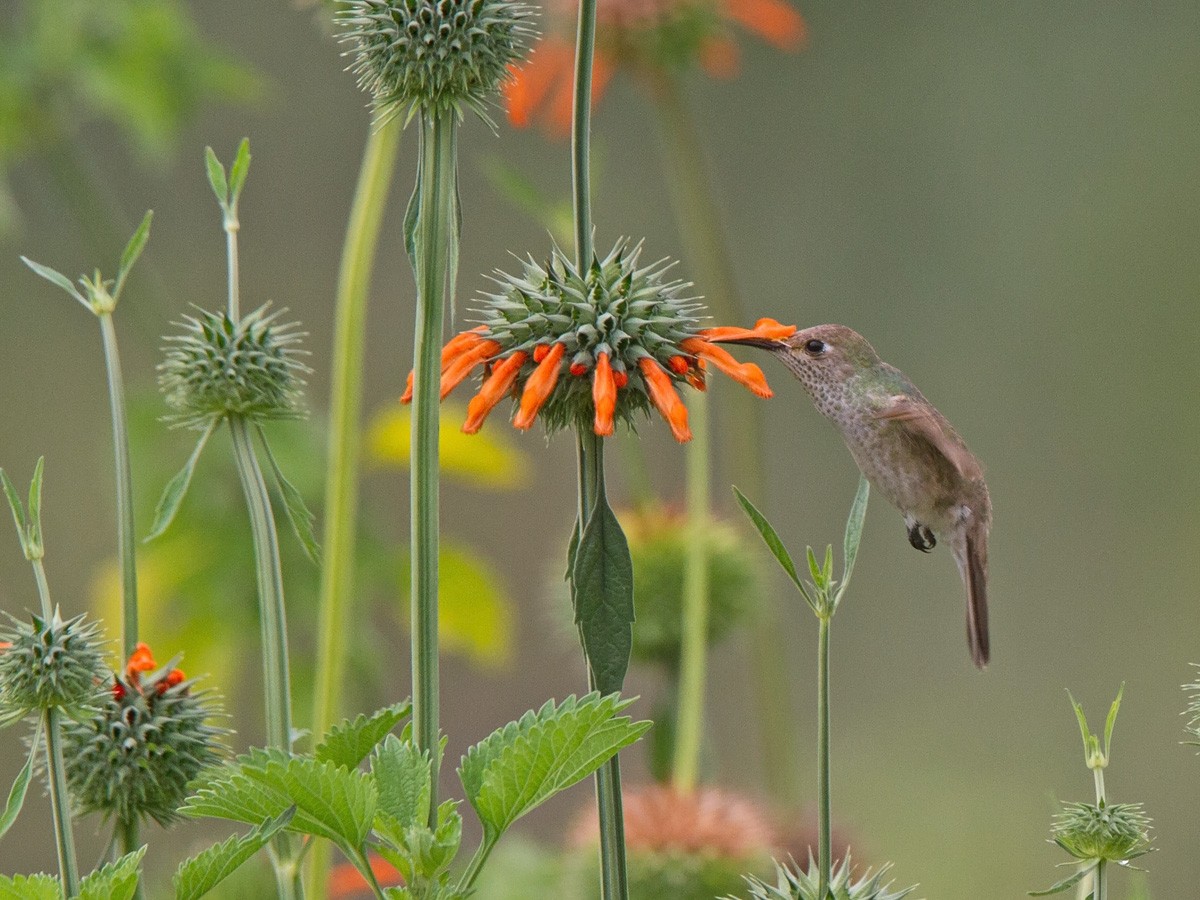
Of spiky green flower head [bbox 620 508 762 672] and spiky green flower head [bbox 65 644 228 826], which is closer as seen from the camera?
spiky green flower head [bbox 65 644 228 826]

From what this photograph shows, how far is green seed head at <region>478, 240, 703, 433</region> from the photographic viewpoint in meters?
0.56

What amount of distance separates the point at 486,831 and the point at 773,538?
0.14 m

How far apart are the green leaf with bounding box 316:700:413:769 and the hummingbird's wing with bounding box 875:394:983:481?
0.93 feet

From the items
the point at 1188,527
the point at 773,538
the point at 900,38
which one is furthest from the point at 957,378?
the point at 773,538

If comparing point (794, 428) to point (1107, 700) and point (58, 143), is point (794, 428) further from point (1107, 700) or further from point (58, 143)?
point (58, 143)

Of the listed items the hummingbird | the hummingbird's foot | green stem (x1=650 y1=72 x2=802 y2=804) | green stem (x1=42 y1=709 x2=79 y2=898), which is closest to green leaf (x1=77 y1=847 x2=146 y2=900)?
green stem (x1=42 y1=709 x2=79 y2=898)

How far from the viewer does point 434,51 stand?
21.3 inches

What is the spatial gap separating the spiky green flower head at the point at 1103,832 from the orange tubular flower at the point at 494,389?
0.25 metres

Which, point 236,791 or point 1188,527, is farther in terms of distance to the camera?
point 1188,527

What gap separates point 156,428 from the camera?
4.80ft

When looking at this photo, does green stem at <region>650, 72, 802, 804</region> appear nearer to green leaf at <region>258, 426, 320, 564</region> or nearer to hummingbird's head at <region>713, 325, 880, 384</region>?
hummingbird's head at <region>713, 325, 880, 384</region>

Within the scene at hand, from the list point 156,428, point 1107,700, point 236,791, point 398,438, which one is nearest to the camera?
point 236,791

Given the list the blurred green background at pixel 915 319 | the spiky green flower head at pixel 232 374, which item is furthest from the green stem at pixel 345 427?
the blurred green background at pixel 915 319

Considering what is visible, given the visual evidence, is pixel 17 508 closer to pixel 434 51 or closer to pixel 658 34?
pixel 434 51
